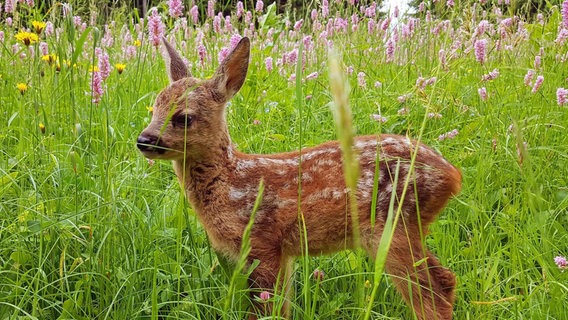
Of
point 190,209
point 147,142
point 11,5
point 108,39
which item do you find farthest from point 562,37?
point 108,39

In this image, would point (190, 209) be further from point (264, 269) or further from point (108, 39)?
point (108, 39)

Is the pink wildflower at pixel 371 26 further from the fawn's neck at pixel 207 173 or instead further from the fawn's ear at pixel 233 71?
the fawn's neck at pixel 207 173

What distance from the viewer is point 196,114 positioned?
9.34ft

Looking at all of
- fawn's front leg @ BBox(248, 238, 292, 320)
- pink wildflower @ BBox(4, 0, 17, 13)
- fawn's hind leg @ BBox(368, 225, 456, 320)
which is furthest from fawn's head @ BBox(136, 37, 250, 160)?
pink wildflower @ BBox(4, 0, 17, 13)

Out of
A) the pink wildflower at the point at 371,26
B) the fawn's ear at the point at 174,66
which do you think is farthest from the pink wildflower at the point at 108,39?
the fawn's ear at the point at 174,66

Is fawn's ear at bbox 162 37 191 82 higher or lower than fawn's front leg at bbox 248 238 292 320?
higher

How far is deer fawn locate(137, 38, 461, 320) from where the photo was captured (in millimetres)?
2609

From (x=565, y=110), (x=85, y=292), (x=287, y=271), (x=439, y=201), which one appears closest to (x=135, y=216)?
(x=85, y=292)

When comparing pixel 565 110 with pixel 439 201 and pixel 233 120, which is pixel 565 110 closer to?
pixel 439 201

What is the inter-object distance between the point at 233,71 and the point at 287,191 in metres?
0.67

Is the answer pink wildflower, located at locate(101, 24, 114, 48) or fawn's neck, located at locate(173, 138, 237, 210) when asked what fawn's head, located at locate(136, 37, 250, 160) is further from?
pink wildflower, located at locate(101, 24, 114, 48)

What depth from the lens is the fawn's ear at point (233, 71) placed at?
2.94m

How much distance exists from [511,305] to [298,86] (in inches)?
54.0

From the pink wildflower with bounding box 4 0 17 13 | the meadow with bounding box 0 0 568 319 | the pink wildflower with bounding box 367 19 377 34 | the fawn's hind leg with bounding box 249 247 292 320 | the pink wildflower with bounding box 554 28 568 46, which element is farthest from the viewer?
the pink wildflower with bounding box 367 19 377 34
